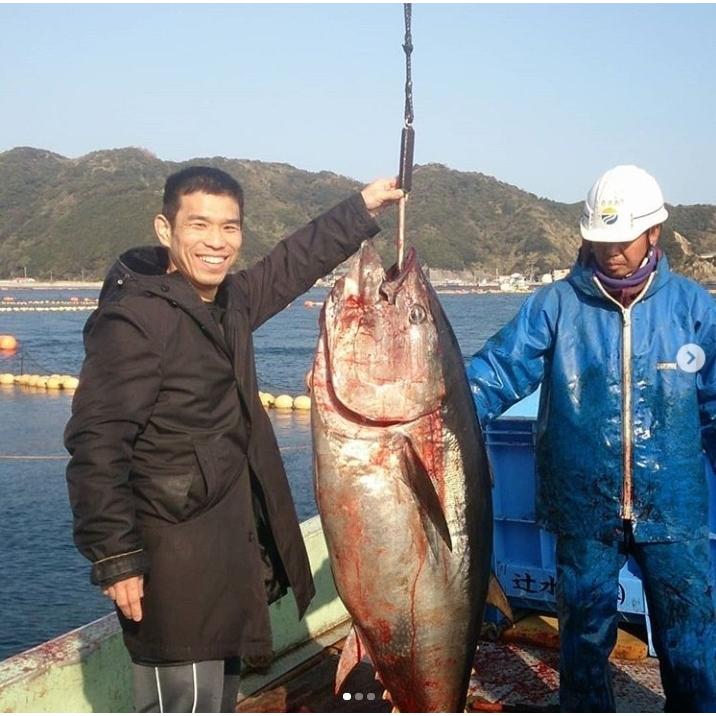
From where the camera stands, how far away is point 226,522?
129 inches

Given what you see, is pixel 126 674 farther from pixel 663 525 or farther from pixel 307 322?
pixel 307 322

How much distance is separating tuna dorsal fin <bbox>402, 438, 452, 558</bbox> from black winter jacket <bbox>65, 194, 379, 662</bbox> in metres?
0.58

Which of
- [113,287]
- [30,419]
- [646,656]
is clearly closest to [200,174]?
[113,287]

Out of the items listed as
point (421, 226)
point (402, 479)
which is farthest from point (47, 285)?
point (402, 479)

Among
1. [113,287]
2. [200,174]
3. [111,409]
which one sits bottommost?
[111,409]

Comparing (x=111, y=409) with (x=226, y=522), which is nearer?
(x=111, y=409)

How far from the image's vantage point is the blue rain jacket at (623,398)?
3797mm

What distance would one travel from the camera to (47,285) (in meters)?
155

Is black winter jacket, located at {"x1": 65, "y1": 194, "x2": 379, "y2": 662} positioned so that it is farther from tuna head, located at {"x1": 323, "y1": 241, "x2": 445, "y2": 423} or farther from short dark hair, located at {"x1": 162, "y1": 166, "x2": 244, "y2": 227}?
tuna head, located at {"x1": 323, "y1": 241, "x2": 445, "y2": 423}

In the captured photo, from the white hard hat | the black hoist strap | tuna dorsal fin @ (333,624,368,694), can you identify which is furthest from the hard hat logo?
tuna dorsal fin @ (333,624,368,694)

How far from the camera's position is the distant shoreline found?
493ft

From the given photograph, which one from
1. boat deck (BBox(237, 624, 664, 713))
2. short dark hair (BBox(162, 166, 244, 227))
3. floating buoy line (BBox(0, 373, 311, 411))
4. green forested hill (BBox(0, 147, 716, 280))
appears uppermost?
green forested hill (BBox(0, 147, 716, 280))

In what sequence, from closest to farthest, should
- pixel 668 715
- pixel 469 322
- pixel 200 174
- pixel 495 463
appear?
pixel 200 174, pixel 668 715, pixel 495 463, pixel 469 322

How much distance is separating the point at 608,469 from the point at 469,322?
7324 cm
